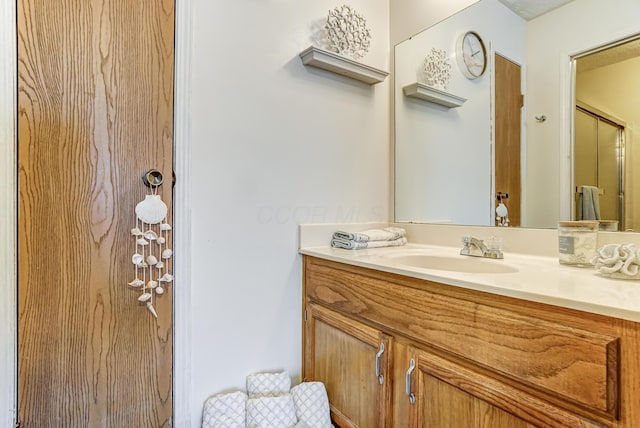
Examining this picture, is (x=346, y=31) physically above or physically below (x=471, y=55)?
above

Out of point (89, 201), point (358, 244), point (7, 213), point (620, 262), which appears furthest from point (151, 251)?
point (620, 262)

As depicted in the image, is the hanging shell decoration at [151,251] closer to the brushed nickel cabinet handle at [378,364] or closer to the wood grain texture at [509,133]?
the brushed nickel cabinet handle at [378,364]

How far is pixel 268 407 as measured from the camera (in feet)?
4.02

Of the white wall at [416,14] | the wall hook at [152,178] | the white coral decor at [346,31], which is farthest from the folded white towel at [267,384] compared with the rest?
the white wall at [416,14]

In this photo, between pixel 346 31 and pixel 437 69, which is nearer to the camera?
pixel 346 31

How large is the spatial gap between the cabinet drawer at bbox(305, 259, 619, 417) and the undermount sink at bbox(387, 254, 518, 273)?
19 cm

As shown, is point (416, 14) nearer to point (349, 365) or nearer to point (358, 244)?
point (358, 244)

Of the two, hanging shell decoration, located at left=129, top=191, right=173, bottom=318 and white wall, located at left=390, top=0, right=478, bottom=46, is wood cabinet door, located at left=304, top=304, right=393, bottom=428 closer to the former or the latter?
hanging shell decoration, located at left=129, top=191, right=173, bottom=318

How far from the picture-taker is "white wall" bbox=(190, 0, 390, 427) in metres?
1.25

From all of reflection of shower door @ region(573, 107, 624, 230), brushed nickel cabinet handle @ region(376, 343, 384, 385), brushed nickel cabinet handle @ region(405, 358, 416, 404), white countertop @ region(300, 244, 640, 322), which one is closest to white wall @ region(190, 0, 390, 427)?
white countertop @ region(300, 244, 640, 322)

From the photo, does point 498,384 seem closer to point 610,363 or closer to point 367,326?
point 610,363

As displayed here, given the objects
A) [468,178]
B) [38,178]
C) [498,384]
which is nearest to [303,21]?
A: [468,178]

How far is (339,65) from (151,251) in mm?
1101

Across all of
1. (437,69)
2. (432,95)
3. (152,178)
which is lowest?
(152,178)
